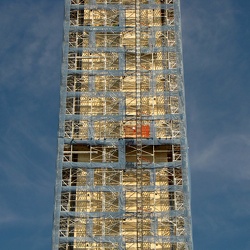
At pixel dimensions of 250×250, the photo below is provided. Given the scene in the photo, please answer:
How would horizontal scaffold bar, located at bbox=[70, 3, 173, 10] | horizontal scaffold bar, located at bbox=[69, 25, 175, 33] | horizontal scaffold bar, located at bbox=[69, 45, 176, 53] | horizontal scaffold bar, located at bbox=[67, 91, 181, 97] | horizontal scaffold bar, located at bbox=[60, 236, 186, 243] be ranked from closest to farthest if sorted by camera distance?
horizontal scaffold bar, located at bbox=[60, 236, 186, 243] < horizontal scaffold bar, located at bbox=[67, 91, 181, 97] < horizontal scaffold bar, located at bbox=[69, 45, 176, 53] < horizontal scaffold bar, located at bbox=[69, 25, 175, 33] < horizontal scaffold bar, located at bbox=[70, 3, 173, 10]

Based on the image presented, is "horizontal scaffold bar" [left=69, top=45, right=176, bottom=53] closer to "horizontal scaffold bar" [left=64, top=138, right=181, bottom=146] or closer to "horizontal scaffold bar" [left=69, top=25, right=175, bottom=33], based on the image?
"horizontal scaffold bar" [left=69, top=25, right=175, bottom=33]

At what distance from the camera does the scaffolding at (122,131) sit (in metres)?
73.4

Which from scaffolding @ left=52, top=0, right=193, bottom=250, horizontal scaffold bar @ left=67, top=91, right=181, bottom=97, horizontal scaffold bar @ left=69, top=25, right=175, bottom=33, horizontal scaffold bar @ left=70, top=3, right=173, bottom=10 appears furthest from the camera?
horizontal scaffold bar @ left=70, top=3, right=173, bottom=10

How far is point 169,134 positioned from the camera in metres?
78.3

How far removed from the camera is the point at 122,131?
78.6m

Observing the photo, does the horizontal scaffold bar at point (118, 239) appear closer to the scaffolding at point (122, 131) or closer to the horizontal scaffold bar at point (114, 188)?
the scaffolding at point (122, 131)

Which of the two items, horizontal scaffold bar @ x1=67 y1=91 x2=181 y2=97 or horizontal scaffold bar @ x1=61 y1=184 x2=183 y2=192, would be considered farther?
horizontal scaffold bar @ x1=67 y1=91 x2=181 y2=97

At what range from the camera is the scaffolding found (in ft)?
241

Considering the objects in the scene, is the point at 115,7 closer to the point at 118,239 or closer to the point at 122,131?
the point at 122,131

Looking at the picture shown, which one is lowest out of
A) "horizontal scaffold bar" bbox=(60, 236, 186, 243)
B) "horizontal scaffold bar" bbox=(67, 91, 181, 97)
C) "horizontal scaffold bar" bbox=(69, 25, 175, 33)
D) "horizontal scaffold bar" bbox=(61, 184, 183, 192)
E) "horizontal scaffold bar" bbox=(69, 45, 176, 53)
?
"horizontal scaffold bar" bbox=(60, 236, 186, 243)

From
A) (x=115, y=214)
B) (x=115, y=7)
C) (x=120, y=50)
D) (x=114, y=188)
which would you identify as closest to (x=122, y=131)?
(x=114, y=188)

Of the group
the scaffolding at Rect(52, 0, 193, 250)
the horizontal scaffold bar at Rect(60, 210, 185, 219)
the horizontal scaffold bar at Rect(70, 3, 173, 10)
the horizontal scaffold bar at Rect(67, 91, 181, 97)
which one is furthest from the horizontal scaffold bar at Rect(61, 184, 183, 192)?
the horizontal scaffold bar at Rect(70, 3, 173, 10)

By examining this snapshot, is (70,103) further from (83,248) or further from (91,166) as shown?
(83,248)

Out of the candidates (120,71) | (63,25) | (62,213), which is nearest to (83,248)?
(62,213)
